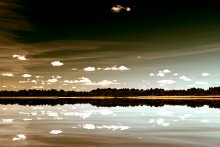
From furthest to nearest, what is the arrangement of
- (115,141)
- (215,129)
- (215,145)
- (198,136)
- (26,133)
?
(215,129) < (26,133) < (198,136) < (115,141) < (215,145)

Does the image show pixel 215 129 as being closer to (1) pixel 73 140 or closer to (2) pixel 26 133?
(1) pixel 73 140

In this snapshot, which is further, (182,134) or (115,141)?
(182,134)

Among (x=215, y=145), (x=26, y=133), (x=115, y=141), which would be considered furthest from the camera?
(x=26, y=133)

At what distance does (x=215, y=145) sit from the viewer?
23.6 m

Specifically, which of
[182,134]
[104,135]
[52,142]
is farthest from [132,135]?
[52,142]

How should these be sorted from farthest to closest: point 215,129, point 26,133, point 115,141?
point 215,129
point 26,133
point 115,141

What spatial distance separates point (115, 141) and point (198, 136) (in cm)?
644

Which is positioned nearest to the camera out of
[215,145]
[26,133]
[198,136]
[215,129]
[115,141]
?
[215,145]

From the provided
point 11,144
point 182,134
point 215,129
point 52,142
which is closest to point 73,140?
point 52,142

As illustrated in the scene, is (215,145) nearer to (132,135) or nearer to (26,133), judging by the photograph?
(132,135)

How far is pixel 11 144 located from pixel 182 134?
1235 cm

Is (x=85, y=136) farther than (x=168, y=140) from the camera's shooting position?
Yes

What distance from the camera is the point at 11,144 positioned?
23.9 metres

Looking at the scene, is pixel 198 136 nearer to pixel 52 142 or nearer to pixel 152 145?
pixel 152 145
